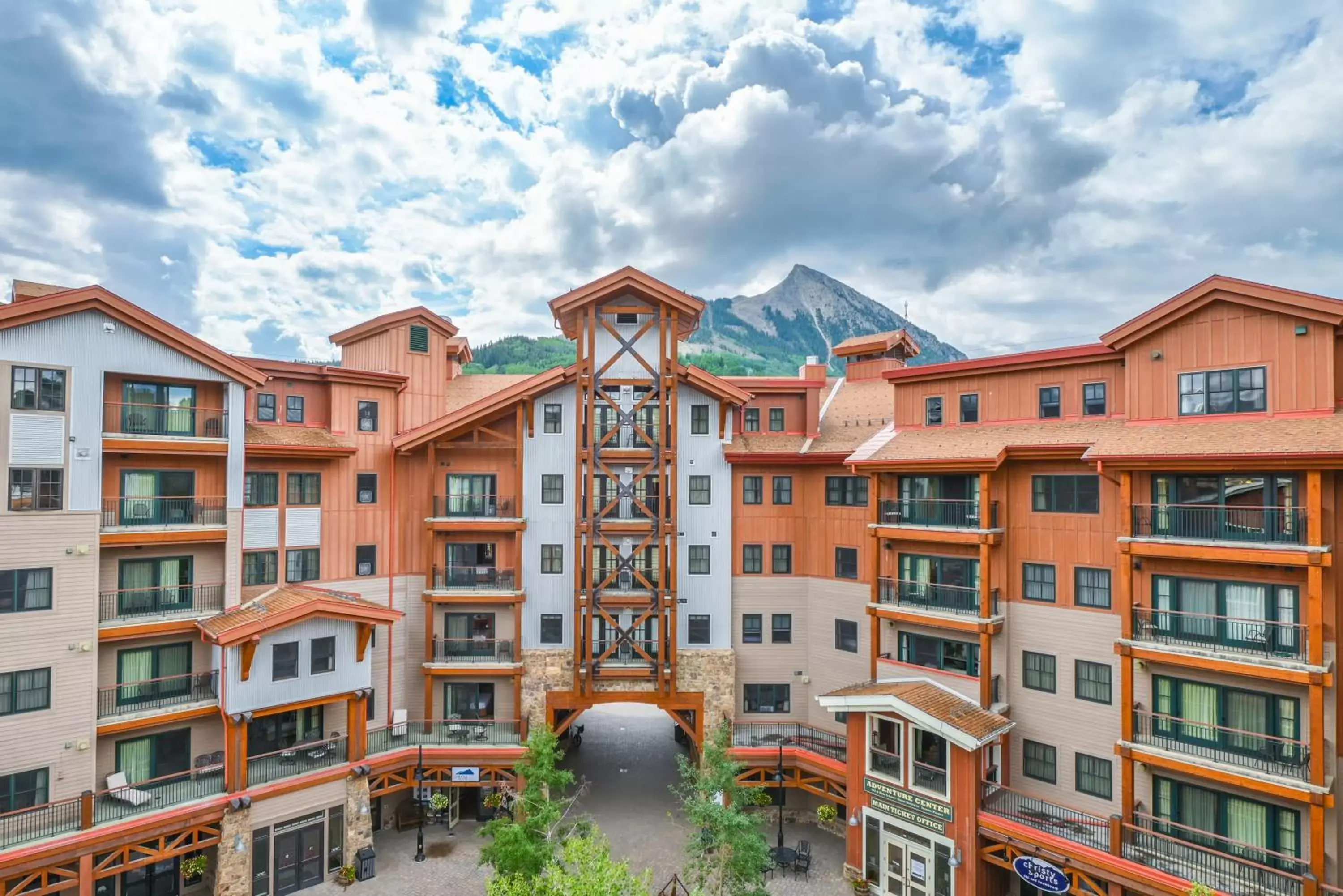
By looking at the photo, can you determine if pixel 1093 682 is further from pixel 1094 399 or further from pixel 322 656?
pixel 322 656

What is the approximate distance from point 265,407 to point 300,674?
10.1 meters

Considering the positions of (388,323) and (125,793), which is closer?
(125,793)

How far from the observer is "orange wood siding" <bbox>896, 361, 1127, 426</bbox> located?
71.1ft

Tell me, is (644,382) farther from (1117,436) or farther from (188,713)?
(188,713)

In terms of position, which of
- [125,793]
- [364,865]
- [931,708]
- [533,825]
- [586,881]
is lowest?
[364,865]

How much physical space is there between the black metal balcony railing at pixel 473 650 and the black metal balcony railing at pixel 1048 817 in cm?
1769

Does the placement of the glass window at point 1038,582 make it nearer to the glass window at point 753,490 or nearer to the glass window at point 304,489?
the glass window at point 753,490

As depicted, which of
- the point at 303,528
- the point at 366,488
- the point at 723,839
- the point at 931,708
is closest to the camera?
the point at 723,839

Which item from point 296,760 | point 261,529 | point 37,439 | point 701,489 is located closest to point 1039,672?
point 701,489

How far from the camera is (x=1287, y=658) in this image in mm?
16984

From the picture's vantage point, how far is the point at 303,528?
25.7 metres

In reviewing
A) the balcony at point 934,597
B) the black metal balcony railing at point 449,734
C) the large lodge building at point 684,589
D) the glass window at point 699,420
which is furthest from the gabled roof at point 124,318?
the balcony at point 934,597

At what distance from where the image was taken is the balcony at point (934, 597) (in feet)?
74.6

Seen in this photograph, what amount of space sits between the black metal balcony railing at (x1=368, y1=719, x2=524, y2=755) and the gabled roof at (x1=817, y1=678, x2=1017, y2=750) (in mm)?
12320
